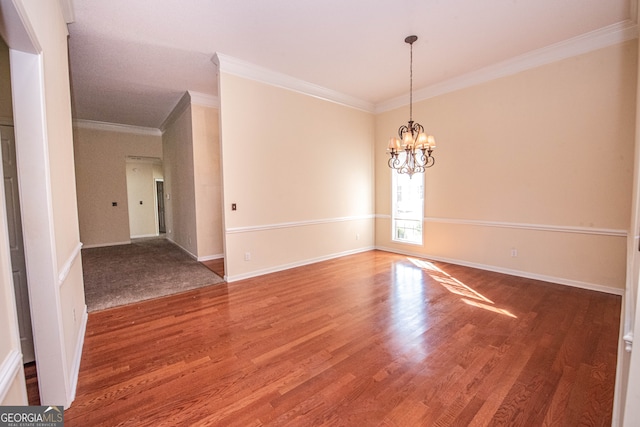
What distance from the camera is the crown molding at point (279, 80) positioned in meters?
3.74

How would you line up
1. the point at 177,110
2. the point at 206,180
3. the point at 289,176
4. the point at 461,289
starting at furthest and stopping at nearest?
1. the point at 177,110
2. the point at 206,180
3. the point at 289,176
4. the point at 461,289

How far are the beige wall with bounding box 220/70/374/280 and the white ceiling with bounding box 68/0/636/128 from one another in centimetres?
64

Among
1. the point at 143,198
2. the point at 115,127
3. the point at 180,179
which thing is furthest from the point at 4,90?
the point at 143,198

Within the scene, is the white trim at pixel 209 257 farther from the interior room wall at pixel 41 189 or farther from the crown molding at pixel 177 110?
the interior room wall at pixel 41 189

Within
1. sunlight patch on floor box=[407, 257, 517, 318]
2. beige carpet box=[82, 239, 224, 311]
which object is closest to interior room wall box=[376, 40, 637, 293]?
sunlight patch on floor box=[407, 257, 517, 318]

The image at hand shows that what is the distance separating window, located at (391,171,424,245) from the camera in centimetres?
520

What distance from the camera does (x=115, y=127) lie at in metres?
6.66

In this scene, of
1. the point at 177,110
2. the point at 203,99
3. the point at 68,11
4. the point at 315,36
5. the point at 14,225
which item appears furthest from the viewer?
the point at 177,110

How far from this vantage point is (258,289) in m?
3.63

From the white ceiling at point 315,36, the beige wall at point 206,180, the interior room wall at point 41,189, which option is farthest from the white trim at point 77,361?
the white ceiling at point 315,36

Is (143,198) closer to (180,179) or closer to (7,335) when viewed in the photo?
(180,179)

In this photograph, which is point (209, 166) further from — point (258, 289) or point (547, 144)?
point (547, 144)

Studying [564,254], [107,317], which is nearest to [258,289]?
[107,317]

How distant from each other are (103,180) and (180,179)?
2.31 meters
